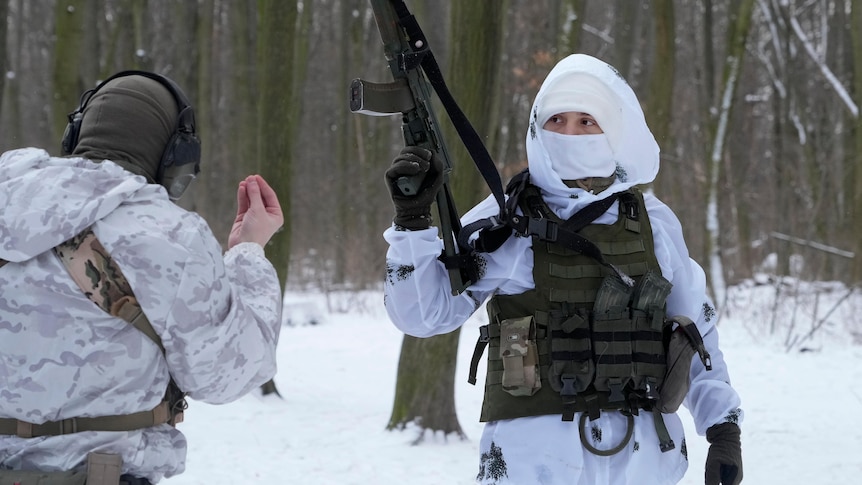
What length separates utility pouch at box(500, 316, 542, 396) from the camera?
2.20 meters

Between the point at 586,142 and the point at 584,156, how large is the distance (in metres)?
0.04

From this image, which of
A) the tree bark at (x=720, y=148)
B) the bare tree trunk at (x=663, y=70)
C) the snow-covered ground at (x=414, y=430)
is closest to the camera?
the snow-covered ground at (x=414, y=430)

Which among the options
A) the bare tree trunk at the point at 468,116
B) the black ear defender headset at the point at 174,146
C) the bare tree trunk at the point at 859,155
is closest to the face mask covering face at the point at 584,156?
the black ear defender headset at the point at 174,146

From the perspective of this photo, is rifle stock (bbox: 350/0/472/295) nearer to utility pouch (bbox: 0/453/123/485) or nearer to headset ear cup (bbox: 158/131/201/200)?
headset ear cup (bbox: 158/131/201/200)

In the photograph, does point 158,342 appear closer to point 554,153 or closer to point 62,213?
point 62,213

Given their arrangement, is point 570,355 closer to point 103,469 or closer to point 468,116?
point 103,469

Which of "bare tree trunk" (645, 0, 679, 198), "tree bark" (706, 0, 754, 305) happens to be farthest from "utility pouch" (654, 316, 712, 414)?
"tree bark" (706, 0, 754, 305)

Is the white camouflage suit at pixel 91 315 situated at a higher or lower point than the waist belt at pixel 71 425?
higher

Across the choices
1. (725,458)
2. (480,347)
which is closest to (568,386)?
(480,347)

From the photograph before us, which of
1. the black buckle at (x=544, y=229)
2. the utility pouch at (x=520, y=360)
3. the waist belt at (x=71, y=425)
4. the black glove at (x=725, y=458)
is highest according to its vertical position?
the black buckle at (x=544, y=229)

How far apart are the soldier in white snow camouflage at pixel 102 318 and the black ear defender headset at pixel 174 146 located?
0.13m

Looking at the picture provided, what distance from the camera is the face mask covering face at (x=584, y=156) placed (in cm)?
232

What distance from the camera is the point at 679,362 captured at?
2.24 meters

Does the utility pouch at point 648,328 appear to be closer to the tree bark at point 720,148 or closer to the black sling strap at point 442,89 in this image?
the black sling strap at point 442,89
